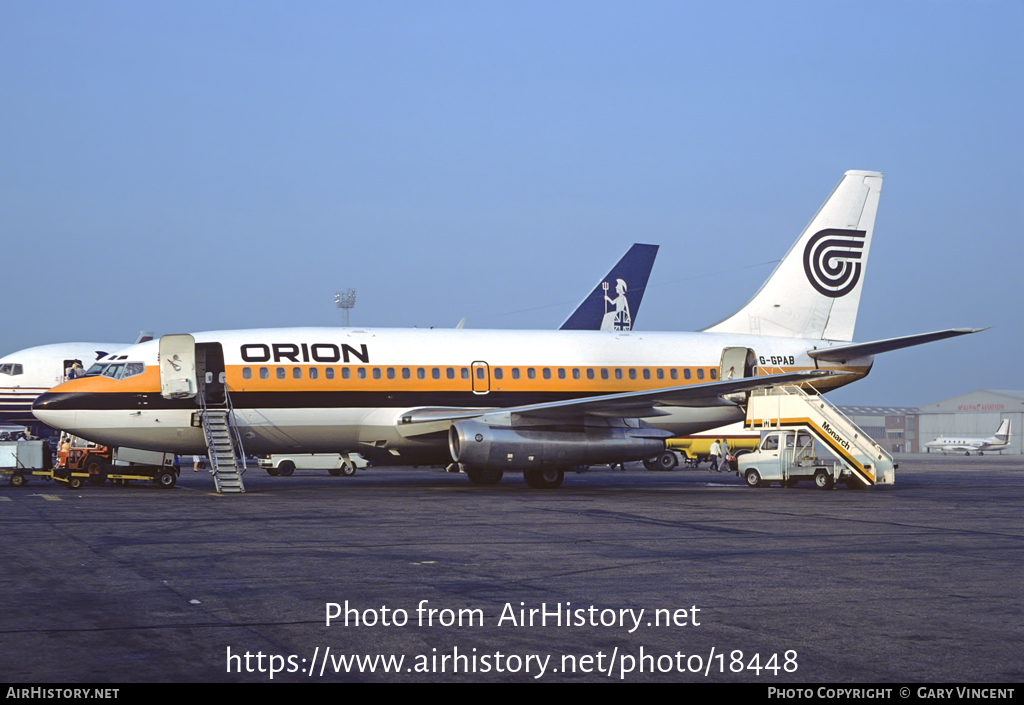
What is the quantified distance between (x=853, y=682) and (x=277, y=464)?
31359 millimetres

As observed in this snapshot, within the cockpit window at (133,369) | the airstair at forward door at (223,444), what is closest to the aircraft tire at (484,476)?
the airstair at forward door at (223,444)

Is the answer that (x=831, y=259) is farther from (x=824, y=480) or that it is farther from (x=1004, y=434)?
(x=1004, y=434)

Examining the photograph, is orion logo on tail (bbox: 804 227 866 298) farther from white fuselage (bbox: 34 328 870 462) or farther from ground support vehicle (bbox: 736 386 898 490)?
ground support vehicle (bbox: 736 386 898 490)

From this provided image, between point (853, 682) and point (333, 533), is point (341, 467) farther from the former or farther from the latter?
point (853, 682)

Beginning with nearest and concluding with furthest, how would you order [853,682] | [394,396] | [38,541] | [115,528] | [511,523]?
[853,682] → [38,541] → [115,528] → [511,523] → [394,396]

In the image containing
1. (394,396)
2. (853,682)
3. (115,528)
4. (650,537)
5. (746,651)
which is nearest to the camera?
(853,682)

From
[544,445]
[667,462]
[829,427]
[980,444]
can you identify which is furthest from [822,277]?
[980,444]

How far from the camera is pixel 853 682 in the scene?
6.33m

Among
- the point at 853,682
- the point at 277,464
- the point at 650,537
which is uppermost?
the point at 853,682

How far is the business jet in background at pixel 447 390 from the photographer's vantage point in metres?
25.0

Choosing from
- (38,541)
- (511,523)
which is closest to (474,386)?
(511,523)

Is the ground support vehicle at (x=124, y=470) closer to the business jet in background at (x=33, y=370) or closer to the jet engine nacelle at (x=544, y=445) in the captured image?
the jet engine nacelle at (x=544, y=445)

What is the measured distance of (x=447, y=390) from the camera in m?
27.0

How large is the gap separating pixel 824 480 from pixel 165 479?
17214mm
